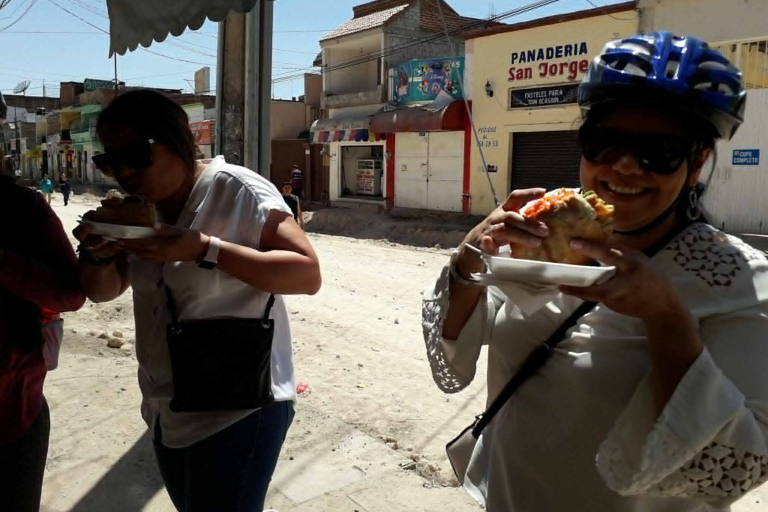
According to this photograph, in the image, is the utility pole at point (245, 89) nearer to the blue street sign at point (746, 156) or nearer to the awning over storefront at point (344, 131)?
the blue street sign at point (746, 156)

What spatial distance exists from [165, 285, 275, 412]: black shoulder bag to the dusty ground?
161cm

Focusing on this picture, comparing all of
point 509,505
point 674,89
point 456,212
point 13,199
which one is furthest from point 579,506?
point 456,212

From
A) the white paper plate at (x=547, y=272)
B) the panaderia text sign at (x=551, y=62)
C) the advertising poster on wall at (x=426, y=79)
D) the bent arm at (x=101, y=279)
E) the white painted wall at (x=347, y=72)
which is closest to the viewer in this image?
the white paper plate at (x=547, y=272)

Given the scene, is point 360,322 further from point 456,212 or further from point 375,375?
point 456,212

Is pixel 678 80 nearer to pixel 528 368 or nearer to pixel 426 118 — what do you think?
pixel 528 368

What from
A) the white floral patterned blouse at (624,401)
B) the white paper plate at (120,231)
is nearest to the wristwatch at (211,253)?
the white paper plate at (120,231)

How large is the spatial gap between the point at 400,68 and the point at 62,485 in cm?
1986

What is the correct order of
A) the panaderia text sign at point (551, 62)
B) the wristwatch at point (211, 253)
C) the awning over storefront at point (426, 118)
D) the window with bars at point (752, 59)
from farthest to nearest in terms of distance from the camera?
the awning over storefront at point (426, 118) → the panaderia text sign at point (551, 62) → the window with bars at point (752, 59) → the wristwatch at point (211, 253)

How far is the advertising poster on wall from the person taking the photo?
1991cm

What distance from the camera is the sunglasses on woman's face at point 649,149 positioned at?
4.07 feet

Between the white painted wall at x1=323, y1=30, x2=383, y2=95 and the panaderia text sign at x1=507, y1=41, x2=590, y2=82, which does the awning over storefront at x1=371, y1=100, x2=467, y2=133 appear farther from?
the white painted wall at x1=323, y1=30, x2=383, y2=95

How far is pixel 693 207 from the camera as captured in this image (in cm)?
132

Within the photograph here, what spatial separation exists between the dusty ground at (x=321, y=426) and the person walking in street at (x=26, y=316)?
5.05 feet

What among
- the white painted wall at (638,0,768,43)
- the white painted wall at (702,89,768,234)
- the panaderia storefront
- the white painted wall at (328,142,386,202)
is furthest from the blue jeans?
the white painted wall at (328,142,386,202)
